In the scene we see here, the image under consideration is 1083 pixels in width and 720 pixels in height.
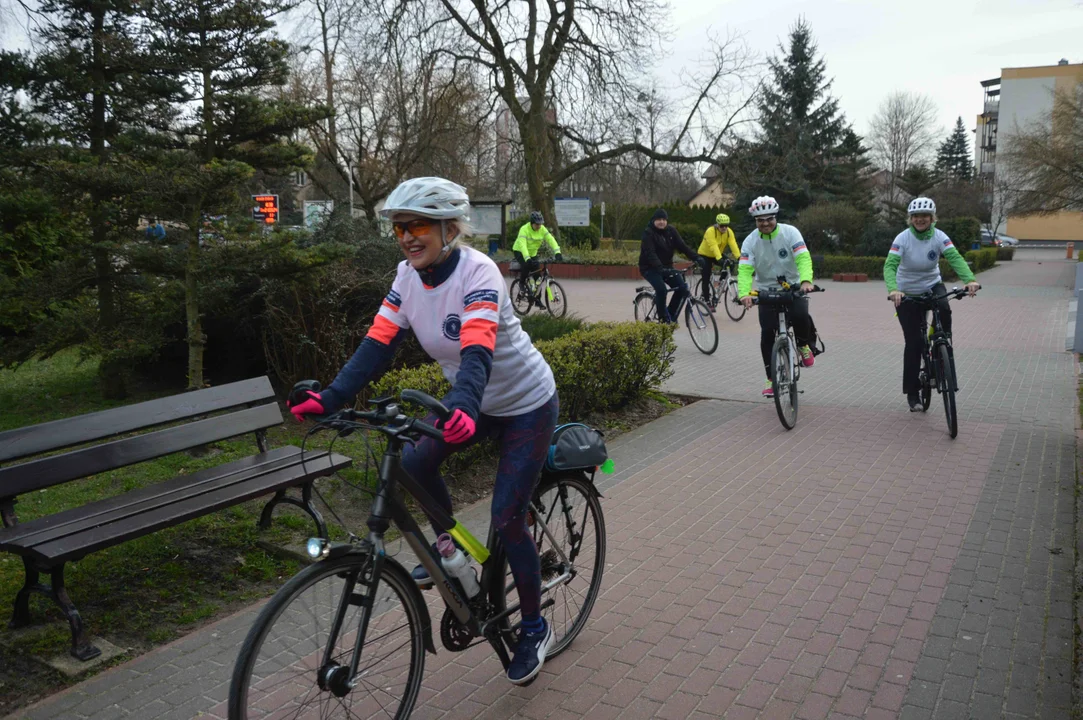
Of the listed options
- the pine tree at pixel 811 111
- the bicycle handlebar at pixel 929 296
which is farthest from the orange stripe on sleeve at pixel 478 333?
the pine tree at pixel 811 111

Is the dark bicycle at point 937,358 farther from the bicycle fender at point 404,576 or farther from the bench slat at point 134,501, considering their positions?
the bicycle fender at point 404,576

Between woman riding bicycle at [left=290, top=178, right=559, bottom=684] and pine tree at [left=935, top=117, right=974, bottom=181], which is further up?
pine tree at [left=935, top=117, right=974, bottom=181]

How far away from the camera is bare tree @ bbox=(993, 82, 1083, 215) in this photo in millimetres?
39438

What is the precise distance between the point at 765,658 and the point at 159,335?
6.24 meters

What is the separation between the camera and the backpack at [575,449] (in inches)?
141

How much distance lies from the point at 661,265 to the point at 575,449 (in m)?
10.0

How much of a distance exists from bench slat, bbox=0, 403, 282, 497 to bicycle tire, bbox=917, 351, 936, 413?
5.57 meters

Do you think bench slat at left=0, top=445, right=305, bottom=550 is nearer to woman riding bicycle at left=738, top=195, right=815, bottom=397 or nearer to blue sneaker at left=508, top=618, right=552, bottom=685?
blue sneaker at left=508, top=618, right=552, bottom=685

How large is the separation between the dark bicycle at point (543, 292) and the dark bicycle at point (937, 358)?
9169 millimetres

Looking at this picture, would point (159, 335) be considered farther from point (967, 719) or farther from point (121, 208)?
point (967, 719)

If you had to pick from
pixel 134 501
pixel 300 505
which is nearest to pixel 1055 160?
pixel 300 505

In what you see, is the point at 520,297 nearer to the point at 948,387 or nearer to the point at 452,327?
the point at 948,387

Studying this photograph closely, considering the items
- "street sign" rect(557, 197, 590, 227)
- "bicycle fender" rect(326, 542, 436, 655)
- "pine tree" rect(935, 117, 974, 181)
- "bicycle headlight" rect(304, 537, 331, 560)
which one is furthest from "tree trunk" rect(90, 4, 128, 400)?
"pine tree" rect(935, 117, 974, 181)

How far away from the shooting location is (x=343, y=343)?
27.3ft
